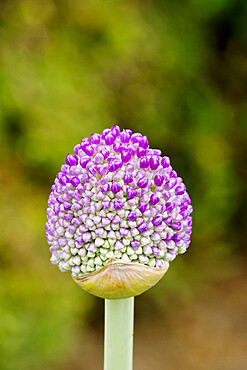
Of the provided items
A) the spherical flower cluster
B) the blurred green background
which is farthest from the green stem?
the blurred green background

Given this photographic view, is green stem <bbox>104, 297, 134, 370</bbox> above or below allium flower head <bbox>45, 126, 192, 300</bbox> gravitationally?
below

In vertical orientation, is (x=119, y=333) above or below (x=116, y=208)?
below

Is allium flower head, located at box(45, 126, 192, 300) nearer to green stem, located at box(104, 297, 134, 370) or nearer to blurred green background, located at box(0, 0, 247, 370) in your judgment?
green stem, located at box(104, 297, 134, 370)

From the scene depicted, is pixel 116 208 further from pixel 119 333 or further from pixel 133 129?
pixel 133 129

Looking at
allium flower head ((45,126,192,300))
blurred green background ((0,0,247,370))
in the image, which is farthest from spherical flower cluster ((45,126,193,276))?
blurred green background ((0,0,247,370))

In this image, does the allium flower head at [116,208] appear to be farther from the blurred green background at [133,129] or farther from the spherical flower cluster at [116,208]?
the blurred green background at [133,129]

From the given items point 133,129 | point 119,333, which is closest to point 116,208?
point 119,333

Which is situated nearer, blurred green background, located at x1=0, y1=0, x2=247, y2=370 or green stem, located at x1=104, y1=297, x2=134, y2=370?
green stem, located at x1=104, y1=297, x2=134, y2=370
